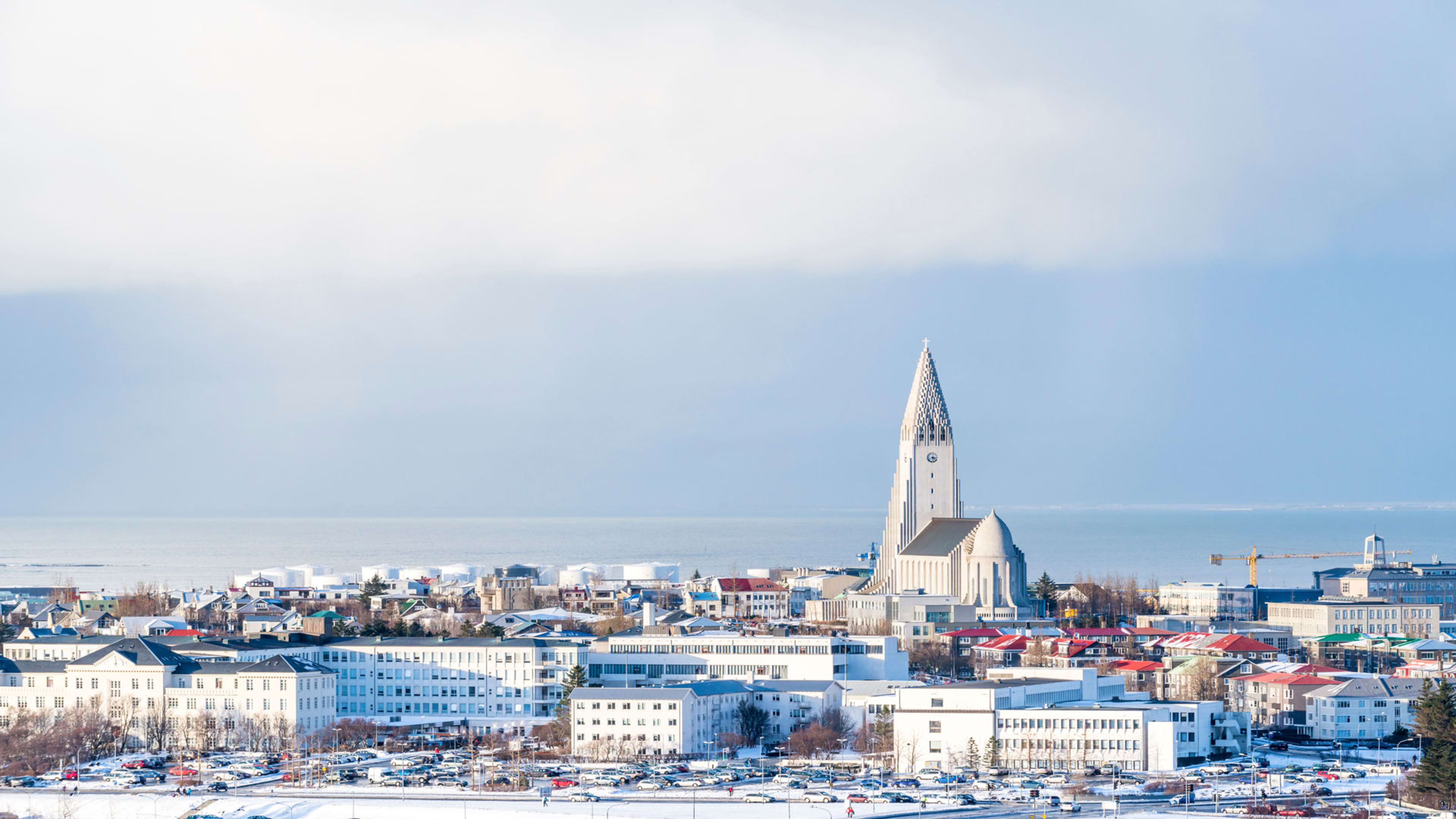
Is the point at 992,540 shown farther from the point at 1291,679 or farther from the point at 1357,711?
the point at 1357,711

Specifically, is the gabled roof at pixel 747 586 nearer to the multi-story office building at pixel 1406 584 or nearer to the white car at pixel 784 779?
the multi-story office building at pixel 1406 584

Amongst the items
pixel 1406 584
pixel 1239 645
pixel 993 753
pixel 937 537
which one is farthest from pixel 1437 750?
pixel 937 537

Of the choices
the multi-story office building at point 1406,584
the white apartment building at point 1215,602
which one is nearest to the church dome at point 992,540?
the white apartment building at point 1215,602

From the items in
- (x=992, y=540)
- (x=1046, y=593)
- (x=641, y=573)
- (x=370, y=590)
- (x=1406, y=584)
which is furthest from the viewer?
(x=641, y=573)

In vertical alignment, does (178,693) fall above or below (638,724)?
above

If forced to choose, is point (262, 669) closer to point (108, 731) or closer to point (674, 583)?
point (108, 731)

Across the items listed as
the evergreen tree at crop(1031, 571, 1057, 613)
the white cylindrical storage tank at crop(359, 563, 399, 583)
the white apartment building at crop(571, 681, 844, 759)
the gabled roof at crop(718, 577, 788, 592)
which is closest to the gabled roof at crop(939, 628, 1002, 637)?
the evergreen tree at crop(1031, 571, 1057, 613)

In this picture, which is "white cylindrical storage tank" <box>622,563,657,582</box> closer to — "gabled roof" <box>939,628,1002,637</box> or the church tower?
the church tower
